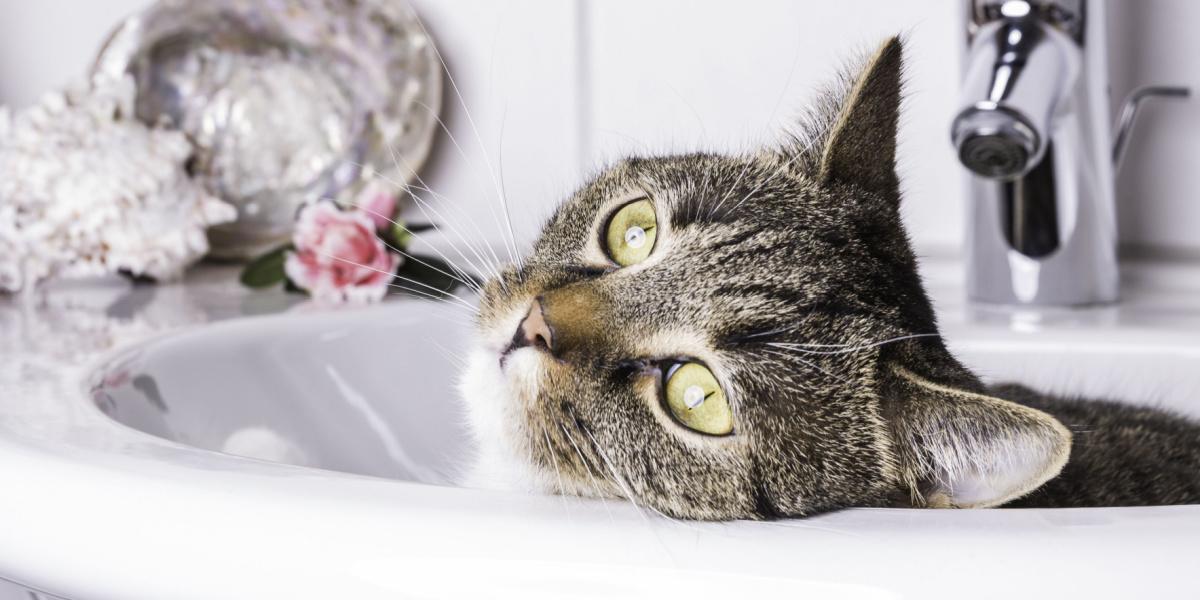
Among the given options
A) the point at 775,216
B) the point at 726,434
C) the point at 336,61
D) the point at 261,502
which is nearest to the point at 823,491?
the point at 726,434

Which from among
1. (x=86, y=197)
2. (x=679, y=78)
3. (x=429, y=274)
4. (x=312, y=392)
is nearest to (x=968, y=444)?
(x=312, y=392)

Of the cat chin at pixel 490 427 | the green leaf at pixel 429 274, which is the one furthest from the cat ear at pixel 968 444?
the green leaf at pixel 429 274

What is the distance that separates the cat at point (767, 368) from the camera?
54 centimetres

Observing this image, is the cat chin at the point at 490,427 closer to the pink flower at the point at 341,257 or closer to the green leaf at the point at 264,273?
the pink flower at the point at 341,257

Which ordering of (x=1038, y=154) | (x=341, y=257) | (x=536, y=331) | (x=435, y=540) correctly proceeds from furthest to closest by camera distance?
(x=341, y=257)
(x=1038, y=154)
(x=536, y=331)
(x=435, y=540)

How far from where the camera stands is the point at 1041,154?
2.73 ft

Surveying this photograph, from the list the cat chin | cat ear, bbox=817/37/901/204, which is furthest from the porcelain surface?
cat ear, bbox=817/37/901/204

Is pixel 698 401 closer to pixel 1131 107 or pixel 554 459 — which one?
pixel 554 459

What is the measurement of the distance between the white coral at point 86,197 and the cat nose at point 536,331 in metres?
0.67

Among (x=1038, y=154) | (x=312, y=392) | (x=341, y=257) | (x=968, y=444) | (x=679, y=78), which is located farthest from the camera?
(x=679, y=78)

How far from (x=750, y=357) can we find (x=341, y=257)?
60cm

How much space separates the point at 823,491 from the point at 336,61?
0.99 metres

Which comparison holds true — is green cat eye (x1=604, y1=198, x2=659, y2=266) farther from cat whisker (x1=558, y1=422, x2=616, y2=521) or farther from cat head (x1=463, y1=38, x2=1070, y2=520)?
cat whisker (x1=558, y1=422, x2=616, y2=521)

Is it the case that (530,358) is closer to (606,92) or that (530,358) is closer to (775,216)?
(775,216)
